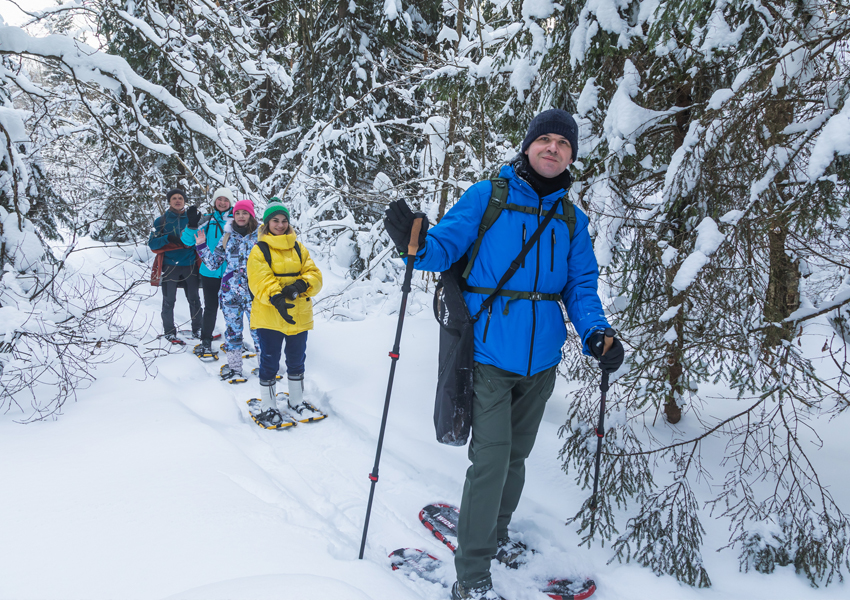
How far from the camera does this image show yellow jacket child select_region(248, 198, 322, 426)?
463 centimetres

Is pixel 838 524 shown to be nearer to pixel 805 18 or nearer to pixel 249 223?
pixel 805 18

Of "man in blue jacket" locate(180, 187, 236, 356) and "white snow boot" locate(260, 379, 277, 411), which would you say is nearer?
"white snow boot" locate(260, 379, 277, 411)

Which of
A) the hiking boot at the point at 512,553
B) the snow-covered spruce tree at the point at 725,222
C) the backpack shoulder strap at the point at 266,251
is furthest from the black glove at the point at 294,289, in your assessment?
the hiking boot at the point at 512,553

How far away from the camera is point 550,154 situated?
2447mm

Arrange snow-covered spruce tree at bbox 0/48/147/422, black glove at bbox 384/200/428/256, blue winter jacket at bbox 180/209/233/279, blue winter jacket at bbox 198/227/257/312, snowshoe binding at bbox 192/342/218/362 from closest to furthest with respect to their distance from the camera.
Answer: black glove at bbox 384/200/428/256, snow-covered spruce tree at bbox 0/48/147/422, blue winter jacket at bbox 198/227/257/312, blue winter jacket at bbox 180/209/233/279, snowshoe binding at bbox 192/342/218/362

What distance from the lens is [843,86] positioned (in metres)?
2.35

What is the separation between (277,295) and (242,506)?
6.89ft

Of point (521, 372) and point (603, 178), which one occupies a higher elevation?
point (603, 178)

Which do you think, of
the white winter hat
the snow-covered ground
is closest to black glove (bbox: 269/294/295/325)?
the snow-covered ground

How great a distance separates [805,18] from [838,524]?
2.81 metres

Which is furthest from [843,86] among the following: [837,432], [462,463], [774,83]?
[462,463]

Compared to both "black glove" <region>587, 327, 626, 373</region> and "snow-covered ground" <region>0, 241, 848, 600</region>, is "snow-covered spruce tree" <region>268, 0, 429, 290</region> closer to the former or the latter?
"snow-covered ground" <region>0, 241, 848, 600</region>

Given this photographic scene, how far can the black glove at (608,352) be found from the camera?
7.98 ft

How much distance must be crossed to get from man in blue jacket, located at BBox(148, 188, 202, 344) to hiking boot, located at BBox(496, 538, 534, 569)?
17.3 ft
